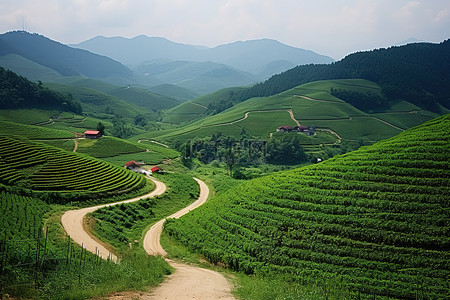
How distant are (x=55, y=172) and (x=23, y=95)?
113m

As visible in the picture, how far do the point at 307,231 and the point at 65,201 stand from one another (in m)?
32.2

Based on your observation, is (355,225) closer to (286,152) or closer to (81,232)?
(81,232)

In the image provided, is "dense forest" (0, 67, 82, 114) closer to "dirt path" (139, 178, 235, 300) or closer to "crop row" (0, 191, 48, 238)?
"crop row" (0, 191, 48, 238)

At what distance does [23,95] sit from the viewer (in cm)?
14225

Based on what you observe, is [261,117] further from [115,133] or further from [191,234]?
[191,234]

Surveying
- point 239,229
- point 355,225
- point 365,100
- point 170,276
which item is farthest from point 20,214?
point 365,100

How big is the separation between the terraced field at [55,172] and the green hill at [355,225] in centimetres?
2029

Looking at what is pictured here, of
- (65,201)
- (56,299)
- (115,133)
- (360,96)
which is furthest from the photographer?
(360,96)

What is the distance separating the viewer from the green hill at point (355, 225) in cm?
2489

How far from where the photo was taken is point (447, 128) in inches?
1401

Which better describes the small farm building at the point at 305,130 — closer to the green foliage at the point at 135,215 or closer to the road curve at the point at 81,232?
the green foliage at the point at 135,215

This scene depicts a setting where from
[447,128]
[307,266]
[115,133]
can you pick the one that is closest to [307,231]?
[307,266]

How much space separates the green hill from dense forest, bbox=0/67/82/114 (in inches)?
5105

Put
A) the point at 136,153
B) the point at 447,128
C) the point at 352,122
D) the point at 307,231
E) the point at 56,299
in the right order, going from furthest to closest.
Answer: the point at 352,122, the point at 136,153, the point at 447,128, the point at 307,231, the point at 56,299
